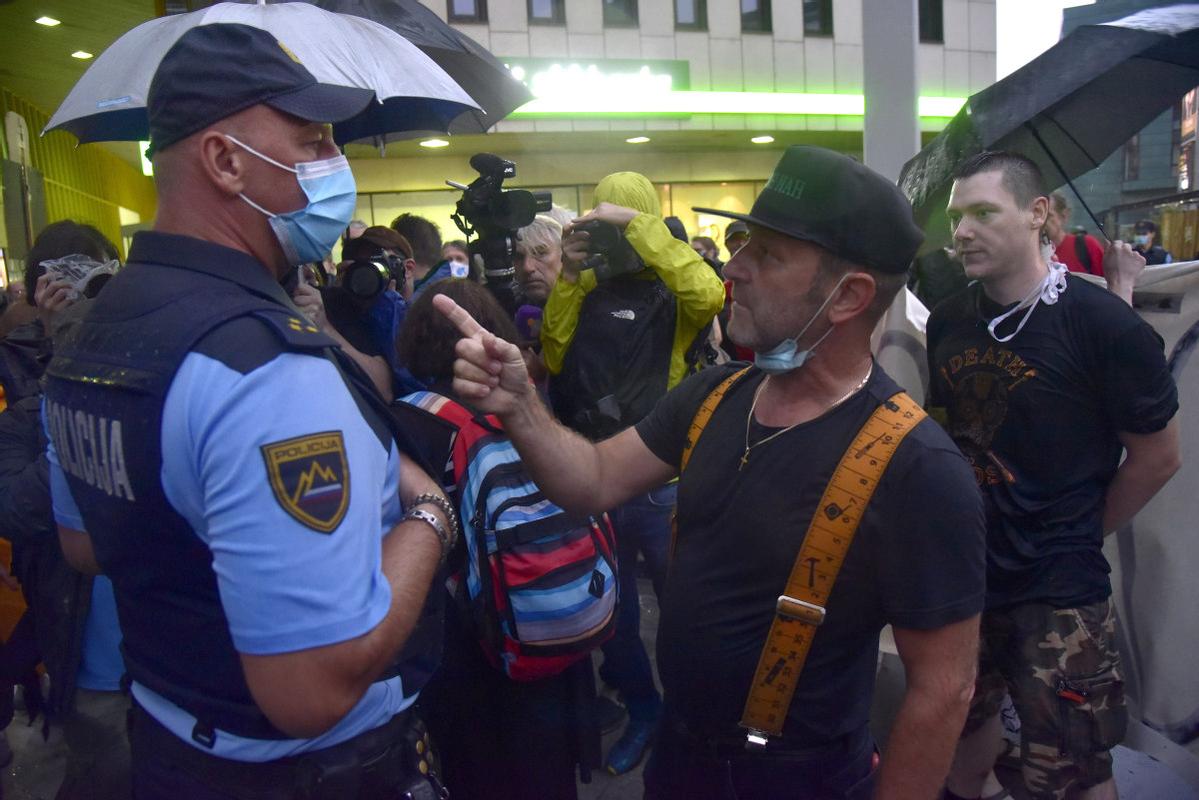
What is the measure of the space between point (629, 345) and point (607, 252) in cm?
43

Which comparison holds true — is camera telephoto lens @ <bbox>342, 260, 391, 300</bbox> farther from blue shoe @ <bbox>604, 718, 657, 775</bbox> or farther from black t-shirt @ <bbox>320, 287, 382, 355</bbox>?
blue shoe @ <bbox>604, 718, 657, 775</bbox>

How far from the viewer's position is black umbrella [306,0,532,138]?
4.40 metres

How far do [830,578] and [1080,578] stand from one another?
1395 millimetres

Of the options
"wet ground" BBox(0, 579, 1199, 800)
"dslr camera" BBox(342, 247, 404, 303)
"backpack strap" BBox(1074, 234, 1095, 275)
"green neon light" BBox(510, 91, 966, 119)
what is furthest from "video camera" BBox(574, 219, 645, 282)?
"green neon light" BBox(510, 91, 966, 119)

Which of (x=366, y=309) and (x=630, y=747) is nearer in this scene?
(x=366, y=309)

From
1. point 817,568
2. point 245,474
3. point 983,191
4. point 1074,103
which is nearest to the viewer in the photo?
point 245,474

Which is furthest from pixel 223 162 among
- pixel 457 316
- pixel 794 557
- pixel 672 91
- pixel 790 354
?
pixel 672 91

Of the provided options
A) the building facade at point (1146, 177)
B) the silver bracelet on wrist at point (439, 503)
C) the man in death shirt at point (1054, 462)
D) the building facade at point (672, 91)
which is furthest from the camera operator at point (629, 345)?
the building facade at point (672, 91)

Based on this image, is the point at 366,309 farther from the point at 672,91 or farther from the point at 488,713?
the point at 672,91

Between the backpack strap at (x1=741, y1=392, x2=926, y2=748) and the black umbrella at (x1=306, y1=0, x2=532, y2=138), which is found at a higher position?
the black umbrella at (x1=306, y1=0, x2=532, y2=138)

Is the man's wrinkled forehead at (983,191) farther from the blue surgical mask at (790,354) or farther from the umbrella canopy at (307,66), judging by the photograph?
the umbrella canopy at (307,66)

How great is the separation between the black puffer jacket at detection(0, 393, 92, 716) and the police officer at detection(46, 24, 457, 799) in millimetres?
987

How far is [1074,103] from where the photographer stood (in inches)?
126

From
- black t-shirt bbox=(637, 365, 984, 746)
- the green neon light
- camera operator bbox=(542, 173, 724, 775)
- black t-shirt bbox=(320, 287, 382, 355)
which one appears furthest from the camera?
the green neon light
